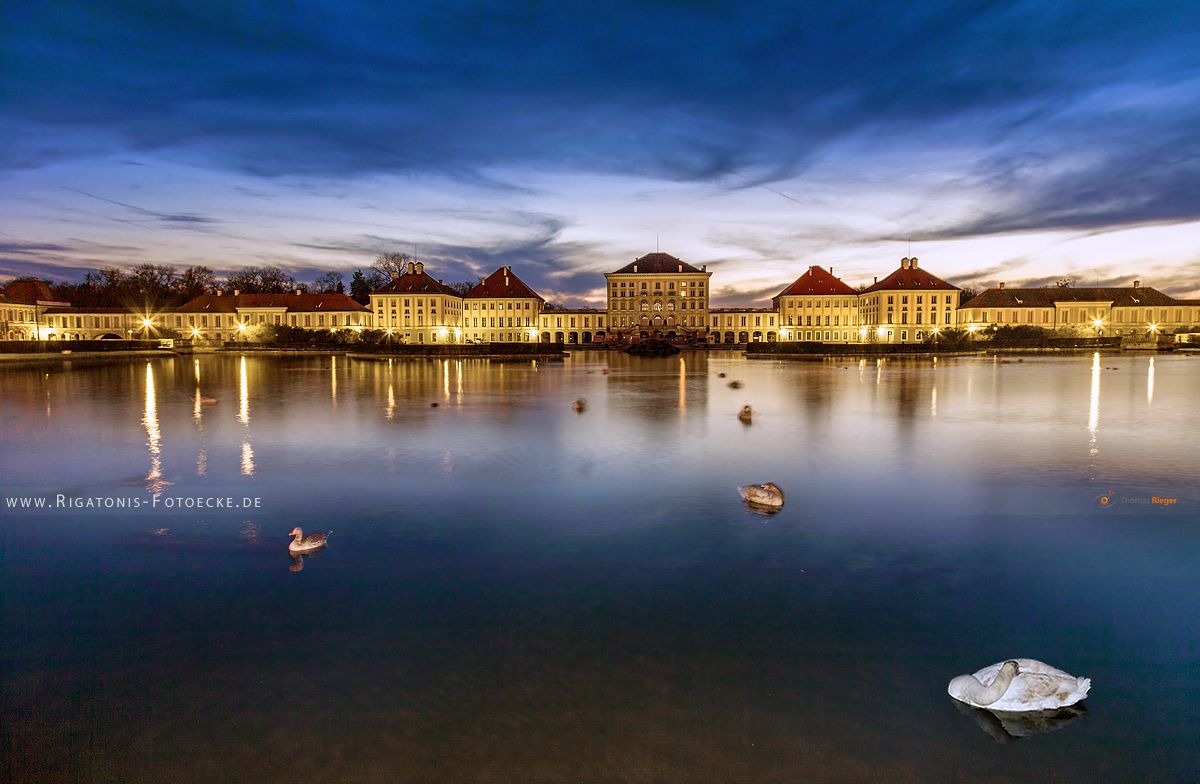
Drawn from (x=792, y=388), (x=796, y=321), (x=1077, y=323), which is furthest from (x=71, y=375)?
(x=1077, y=323)

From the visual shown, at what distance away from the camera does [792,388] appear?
2908 centimetres

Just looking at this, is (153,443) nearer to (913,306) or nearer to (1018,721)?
(1018,721)

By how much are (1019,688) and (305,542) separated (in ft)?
21.4

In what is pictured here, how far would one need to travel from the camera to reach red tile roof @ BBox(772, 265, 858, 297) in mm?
107188

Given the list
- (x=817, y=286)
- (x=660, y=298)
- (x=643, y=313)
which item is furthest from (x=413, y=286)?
(x=817, y=286)

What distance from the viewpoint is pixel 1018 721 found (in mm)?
4293

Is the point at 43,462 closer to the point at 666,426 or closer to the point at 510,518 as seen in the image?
the point at 510,518

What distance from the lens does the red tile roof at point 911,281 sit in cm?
10081

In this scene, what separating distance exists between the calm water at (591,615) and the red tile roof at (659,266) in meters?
96.1

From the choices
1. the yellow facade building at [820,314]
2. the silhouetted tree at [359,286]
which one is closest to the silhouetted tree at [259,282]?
the silhouetted tree at [359,286]

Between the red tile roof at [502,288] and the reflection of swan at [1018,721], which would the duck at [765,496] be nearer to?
the reflection of swan at [1018,721]

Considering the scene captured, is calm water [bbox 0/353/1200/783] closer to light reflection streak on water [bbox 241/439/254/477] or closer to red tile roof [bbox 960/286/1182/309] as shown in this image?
light reflection streak on water [bbox 241/439/254/477]

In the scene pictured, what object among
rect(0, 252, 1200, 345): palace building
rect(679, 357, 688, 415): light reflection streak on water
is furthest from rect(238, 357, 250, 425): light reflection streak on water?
rect(0, 252, 1200, 345): palace building

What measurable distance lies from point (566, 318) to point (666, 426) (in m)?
91.7
